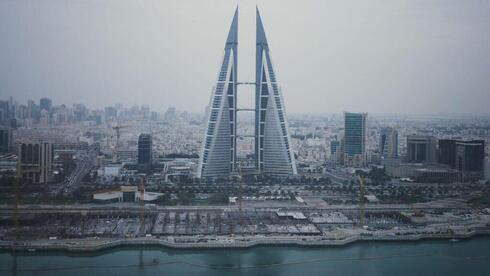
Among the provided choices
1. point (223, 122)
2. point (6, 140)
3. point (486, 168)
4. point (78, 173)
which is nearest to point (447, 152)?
point (486, 168)

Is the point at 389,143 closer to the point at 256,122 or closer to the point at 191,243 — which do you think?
the point at 256,122

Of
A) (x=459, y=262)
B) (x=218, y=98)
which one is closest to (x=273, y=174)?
(x=218, y=98)

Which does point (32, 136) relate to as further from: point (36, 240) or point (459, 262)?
point (459, 262)

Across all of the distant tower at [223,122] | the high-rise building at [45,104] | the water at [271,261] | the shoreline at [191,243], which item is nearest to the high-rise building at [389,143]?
the distant tower at [223,122]

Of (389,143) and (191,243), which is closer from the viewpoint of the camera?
(191,243)

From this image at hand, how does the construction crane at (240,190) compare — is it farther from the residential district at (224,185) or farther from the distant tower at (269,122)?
the distant tower at (269,122)

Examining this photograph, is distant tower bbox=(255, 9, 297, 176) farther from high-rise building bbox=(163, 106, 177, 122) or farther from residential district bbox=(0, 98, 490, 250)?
high-rise building bbox=(163, 106, 177, 122)
